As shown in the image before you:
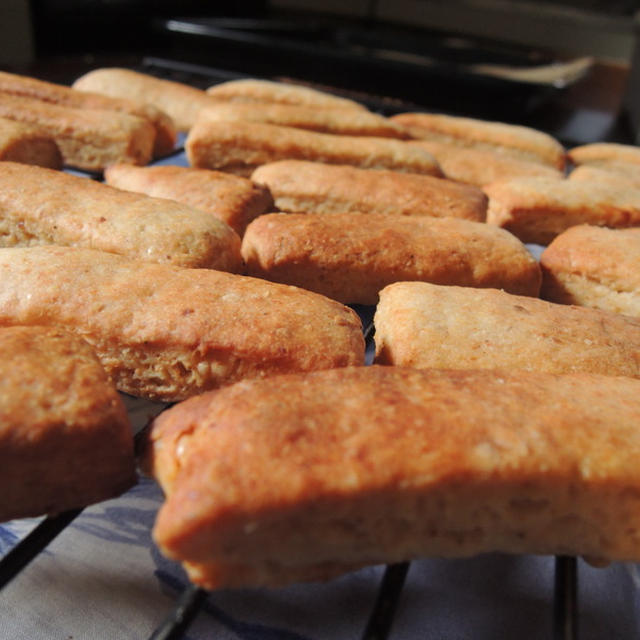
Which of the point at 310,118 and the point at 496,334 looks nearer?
the point at 496,334

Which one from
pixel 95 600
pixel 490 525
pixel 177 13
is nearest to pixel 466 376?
pixel 490 525

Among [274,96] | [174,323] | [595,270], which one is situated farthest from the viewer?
[274,96]

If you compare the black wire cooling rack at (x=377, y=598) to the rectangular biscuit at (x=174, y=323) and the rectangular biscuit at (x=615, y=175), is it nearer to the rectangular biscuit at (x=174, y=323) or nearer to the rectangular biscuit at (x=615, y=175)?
the rectangular biscuit at (x=174, y=323)

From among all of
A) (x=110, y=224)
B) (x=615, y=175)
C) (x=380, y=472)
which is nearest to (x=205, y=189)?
(x=110, y=224)

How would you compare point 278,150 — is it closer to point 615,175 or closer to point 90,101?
point 90,101

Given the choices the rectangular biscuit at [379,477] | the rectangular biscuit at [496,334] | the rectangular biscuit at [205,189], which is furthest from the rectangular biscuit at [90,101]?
the rectangular biscuit at [379,477]

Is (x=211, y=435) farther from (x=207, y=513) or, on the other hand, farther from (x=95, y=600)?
(x=95, y=600)

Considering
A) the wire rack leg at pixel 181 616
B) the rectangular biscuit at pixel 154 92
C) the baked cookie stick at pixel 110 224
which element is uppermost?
the rectangular biscuit at pixel 154 92
